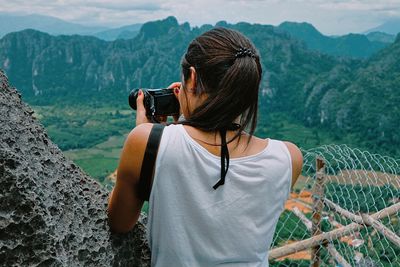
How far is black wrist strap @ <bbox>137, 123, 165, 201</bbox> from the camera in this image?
1001 mm

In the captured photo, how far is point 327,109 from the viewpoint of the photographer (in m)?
58.6

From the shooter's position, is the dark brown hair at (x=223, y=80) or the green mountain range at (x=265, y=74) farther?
the green mountain range at (x=265, y=74)

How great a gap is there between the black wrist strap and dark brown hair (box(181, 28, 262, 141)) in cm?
10

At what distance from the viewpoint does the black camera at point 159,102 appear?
1.29 m

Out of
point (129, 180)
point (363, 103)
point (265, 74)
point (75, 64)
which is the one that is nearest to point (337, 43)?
point (265, 74)

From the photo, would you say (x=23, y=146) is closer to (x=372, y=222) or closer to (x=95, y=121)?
(x=372, y=222)

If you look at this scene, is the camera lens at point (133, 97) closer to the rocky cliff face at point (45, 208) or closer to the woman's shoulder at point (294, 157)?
the rocky cliff face at point (45, 208)

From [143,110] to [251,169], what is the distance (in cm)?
35

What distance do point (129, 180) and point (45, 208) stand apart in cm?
21

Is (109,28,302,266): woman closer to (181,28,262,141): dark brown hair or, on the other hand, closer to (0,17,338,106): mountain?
(181,28,262,141): dark brown hair

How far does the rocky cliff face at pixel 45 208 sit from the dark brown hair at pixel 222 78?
384 millimetres

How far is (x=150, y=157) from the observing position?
1009 millimetres

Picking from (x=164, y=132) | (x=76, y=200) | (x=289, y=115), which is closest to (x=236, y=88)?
(x=164, y=132)

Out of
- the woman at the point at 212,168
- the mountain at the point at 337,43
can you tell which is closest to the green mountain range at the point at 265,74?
the woman at the point at 212,168
